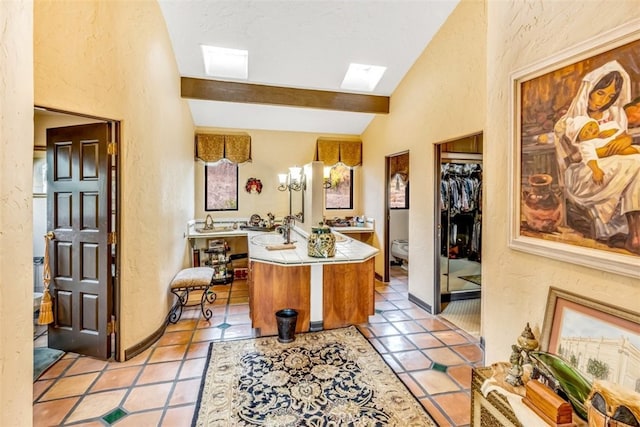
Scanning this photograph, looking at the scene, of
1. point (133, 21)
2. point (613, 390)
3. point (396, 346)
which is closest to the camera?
point (613, 390)

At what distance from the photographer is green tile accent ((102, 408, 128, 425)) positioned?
1.99 m

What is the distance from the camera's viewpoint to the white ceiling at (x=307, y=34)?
3057 mm

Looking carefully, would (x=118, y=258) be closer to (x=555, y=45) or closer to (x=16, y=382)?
(x=16, y=382)

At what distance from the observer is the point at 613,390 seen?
3.16 feet

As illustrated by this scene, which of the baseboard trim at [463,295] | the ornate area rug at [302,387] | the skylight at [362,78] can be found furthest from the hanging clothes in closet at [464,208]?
the ornate area rug at [302,387]

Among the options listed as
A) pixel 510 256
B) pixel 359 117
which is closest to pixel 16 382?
pixel 510 256

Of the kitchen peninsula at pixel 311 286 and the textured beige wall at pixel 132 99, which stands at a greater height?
the textured beige wall at pixel 132 99

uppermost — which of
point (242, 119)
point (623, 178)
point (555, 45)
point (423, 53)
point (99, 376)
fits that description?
point (423, 53)

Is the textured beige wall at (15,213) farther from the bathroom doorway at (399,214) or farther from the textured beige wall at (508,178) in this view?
the bathroom doorway at (399,214)

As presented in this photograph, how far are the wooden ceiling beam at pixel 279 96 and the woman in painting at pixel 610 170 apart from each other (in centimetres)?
359

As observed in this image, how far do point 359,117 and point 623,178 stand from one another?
14.7 feet

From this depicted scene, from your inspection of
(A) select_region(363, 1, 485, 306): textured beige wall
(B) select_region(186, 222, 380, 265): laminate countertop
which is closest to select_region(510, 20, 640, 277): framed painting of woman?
(A) select_region(363, 1, 485, 306): textured beige wall

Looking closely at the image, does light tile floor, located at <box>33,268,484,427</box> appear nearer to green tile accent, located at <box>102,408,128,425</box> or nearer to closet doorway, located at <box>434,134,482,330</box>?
green tile accent, located at <box>102,408,128,425</box>

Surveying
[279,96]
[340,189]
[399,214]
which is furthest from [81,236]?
[399,214]
